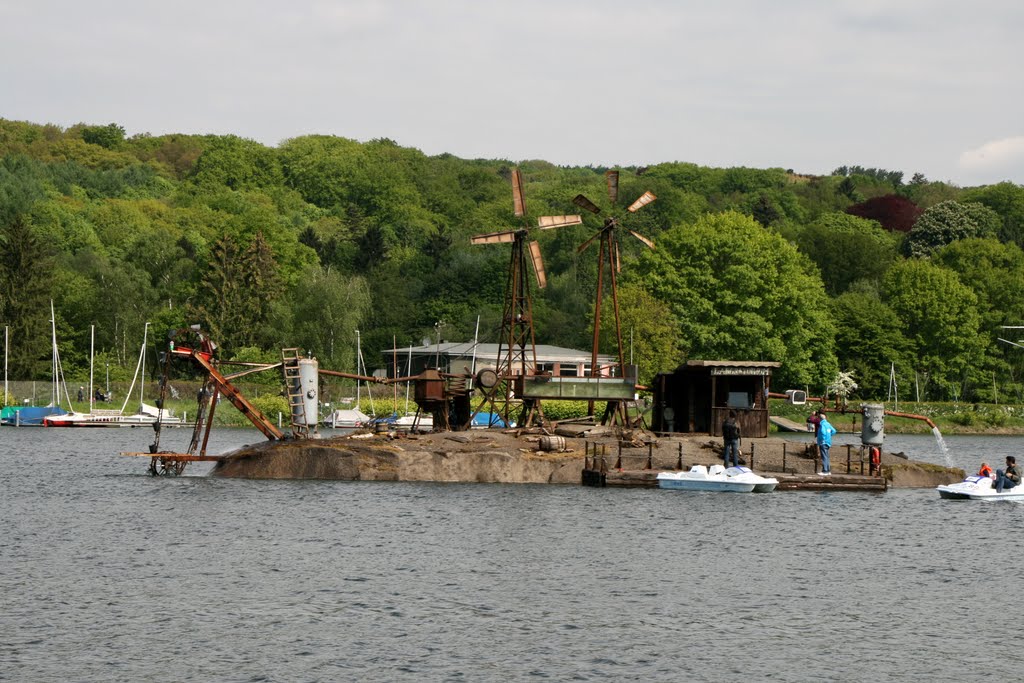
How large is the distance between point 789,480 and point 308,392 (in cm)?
2281

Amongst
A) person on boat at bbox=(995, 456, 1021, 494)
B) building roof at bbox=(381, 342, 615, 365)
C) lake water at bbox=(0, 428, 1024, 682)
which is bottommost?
lake water at bbox=(0, 428, 1024, 682)

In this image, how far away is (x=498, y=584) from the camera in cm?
4372

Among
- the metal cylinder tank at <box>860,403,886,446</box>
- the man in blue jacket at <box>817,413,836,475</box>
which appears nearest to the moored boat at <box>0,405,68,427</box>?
the metal cylinder tank at <box>860,403,886,446</box>

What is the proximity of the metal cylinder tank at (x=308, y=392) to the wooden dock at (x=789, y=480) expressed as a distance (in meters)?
13.4

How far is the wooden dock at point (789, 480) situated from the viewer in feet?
209

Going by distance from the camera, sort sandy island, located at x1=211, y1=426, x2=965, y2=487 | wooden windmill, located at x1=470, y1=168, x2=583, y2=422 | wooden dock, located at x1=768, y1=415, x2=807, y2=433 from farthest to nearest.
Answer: wooden dock, located at x1=768, y1=415, x2=807, y2=433 → wooden windmill, located at x1=470, y1=168, x2=583, y2=422 → sandy island, located at x1=211, y1=426, x2=965, y2=487

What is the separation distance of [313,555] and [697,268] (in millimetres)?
92267

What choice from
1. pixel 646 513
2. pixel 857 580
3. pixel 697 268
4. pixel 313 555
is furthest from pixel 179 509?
pixel 697 268

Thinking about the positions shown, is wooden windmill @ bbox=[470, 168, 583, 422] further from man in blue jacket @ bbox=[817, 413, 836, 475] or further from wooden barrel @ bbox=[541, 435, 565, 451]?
man in blue jacket @ bbox=[817, 413, 836, 475]

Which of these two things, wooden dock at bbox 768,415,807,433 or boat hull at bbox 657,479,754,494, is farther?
wooden dock at bbox 768,415,807,433

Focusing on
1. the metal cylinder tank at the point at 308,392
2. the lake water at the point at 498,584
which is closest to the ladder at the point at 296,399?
the metal cylinder tank at the point at 308,392

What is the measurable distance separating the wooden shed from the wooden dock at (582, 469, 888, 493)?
650cm

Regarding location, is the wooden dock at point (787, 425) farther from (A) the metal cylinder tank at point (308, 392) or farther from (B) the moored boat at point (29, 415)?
(A) the metal cylinder tank at point (308, 392)

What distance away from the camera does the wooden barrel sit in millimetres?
66125
